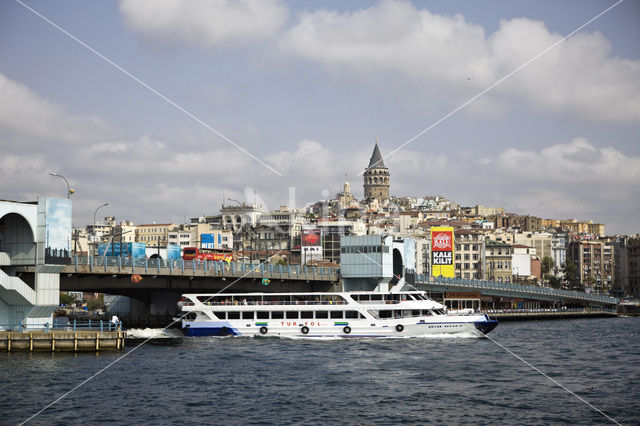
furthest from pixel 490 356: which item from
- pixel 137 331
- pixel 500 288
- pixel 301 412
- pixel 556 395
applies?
pixel 500 288

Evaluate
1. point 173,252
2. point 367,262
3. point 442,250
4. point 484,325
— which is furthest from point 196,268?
point 442,250

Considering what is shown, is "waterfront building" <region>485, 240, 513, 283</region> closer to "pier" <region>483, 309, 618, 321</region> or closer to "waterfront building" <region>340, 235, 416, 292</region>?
"pier" <region>483, 309, 618, 321</region>

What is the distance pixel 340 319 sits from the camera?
78625 mm

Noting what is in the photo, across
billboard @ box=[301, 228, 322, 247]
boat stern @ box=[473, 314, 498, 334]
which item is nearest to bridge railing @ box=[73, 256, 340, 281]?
boat stern @ box=[473, 314, 498, 334]

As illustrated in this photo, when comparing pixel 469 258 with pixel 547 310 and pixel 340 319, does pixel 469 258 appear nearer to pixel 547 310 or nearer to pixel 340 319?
pixel 547 310

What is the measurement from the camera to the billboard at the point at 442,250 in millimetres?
161375

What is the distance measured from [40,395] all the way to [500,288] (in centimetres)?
10783

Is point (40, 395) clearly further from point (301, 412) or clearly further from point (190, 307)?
point (190, 307)

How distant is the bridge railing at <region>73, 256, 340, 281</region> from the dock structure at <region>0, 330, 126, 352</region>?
9.73 metres

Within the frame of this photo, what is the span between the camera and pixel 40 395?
43.8 m

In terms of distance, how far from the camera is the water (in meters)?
40.1

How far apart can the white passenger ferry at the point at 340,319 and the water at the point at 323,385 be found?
6.32m

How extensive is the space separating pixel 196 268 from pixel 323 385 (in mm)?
37920

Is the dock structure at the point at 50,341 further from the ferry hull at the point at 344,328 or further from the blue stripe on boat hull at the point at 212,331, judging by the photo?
the ferry hull at the point at 344,328
